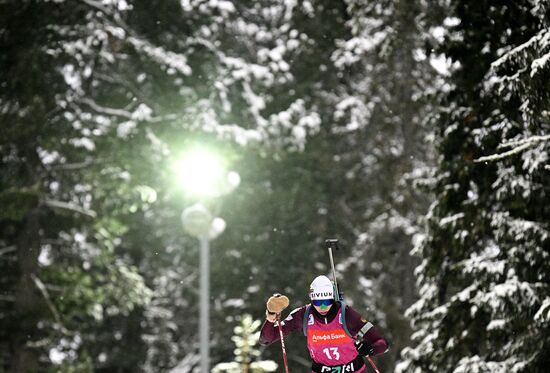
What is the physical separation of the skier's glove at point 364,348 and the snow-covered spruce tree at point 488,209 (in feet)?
8.73

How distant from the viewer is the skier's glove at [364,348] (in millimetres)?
7754

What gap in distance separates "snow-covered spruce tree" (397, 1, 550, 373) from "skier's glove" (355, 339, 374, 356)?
8.73ft

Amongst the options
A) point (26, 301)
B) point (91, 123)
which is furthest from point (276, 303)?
point (26, 301)

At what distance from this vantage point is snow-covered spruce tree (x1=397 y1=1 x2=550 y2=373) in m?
10.4

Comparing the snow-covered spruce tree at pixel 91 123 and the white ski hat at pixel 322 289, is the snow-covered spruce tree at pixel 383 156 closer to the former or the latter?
the snow-covered spruce tree at pixel 91 123

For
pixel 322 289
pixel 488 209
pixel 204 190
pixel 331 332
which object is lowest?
pixel 331 332

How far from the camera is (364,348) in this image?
780 centimetres

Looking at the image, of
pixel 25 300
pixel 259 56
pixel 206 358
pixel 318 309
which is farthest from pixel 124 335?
pixel 318 309

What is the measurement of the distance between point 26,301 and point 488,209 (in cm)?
1334

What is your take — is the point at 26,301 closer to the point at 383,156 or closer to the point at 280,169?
the point at 280,169

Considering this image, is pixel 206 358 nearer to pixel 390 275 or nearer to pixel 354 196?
pixel 390 275

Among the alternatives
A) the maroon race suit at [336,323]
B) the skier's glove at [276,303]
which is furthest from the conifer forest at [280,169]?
the skier's glove at [276,303]

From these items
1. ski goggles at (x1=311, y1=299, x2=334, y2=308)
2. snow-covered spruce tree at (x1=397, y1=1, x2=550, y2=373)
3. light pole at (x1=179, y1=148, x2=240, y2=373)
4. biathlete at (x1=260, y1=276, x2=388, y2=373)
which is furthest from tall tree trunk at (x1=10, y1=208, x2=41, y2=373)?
ski goggles at (x1=311, y1=299, x2=334, y2=308)

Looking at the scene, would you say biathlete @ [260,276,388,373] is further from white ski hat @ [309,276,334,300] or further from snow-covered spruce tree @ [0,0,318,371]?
snow-covered spruce tree @ [0,0,318,371]
